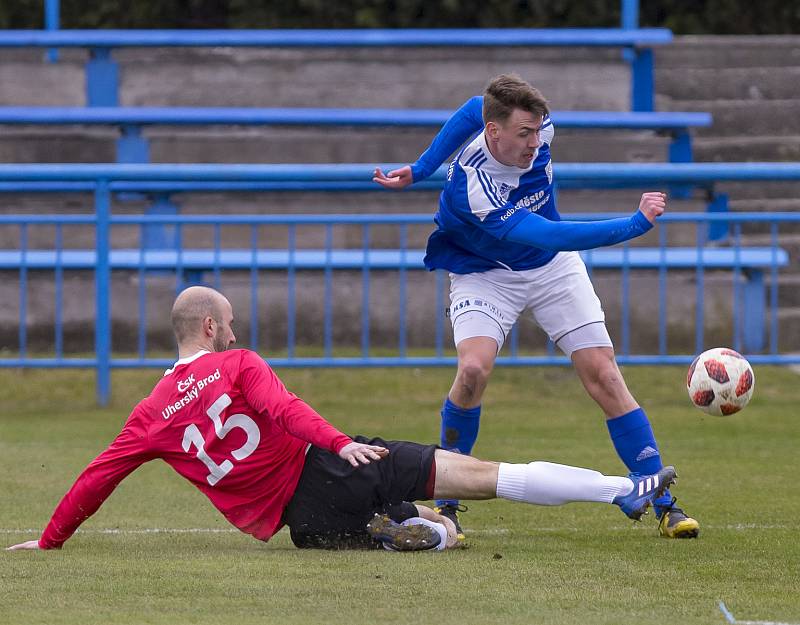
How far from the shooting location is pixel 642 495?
4945mm

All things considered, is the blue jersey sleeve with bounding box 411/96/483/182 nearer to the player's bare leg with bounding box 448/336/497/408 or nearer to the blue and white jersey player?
the blue and white jersey player

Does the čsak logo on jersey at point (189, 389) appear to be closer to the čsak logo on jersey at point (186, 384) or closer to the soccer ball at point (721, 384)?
the čsak logo on jersey at point (186, 384)

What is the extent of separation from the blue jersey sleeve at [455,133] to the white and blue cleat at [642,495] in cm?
164

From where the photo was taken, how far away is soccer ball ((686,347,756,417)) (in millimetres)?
5480

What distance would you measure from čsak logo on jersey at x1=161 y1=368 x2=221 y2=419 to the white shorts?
112 cm

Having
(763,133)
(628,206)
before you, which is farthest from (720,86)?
(628,206)

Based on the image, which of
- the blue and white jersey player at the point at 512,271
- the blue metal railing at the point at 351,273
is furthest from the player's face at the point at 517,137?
the blue metal railing at the point at 351,273

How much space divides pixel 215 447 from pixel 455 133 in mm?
1747

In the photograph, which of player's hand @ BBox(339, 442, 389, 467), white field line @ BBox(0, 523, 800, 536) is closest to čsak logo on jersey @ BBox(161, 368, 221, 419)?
player's hand @ BBox(339, 442, 389, 467)

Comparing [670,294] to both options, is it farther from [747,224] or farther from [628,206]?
[747,224]

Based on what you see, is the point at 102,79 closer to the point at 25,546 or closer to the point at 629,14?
the point at 629,14

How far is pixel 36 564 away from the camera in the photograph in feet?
15.2

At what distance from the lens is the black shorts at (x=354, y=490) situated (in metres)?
4.91

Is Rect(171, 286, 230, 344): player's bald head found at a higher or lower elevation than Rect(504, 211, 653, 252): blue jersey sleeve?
lower
